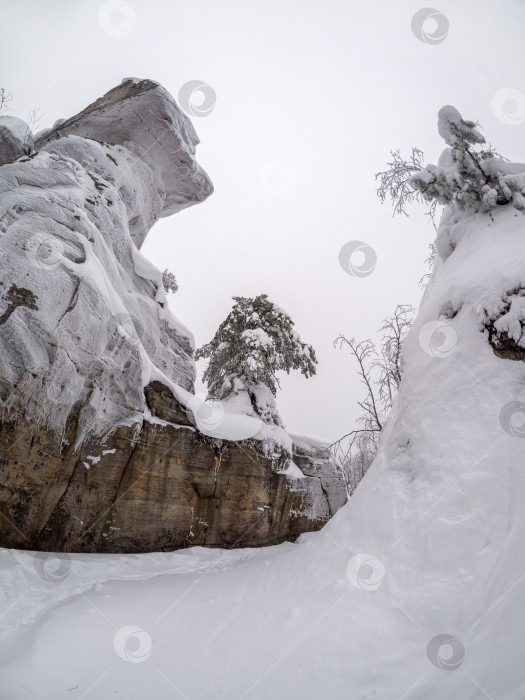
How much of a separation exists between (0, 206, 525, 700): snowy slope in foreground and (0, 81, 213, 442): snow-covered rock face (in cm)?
276

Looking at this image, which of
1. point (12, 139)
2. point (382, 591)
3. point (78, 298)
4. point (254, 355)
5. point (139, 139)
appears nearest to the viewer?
point (382, 591)

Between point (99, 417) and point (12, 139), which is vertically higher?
point (12, 139)

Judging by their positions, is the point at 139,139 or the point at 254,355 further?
the point at 139,139

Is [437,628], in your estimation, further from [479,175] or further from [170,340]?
[170,340]

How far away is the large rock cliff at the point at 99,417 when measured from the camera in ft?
19.7

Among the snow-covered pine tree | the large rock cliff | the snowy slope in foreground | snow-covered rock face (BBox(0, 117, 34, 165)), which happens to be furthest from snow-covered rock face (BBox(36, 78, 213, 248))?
the snowy slope in foreground

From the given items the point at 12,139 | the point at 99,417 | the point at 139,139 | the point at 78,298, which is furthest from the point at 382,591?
the point at 139,139

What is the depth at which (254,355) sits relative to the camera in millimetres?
11359

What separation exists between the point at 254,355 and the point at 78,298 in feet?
18.7

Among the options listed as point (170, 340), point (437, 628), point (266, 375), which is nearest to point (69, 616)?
point (437, 628)

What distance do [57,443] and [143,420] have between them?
1.86m

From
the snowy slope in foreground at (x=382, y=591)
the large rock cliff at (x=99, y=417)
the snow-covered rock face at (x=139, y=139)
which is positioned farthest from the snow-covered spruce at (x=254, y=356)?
the snow-covered rock face at (x=139, y=139)

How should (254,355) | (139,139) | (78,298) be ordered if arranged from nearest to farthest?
1. (78,298)
2. (254,355)
3. (139,139)

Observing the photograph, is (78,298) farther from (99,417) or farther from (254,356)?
(254,356)
